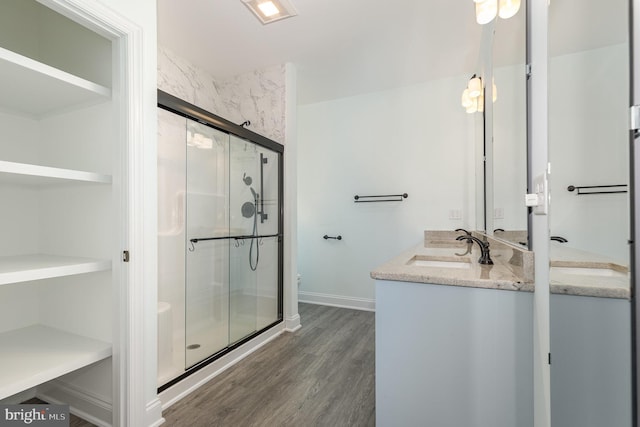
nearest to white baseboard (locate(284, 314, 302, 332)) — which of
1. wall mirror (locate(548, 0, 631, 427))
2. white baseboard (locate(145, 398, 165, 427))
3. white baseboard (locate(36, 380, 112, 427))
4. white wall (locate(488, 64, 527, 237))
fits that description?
Result: white baseboard (locate(145, 398, 165, 427))

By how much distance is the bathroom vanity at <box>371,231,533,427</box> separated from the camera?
116 cm

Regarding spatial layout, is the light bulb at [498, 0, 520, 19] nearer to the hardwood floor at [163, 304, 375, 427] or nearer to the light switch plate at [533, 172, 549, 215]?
the light switch plate at [533, 172, 549, 215]

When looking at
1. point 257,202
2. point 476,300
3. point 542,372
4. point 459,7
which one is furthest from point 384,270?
point 459,7

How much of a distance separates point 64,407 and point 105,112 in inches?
62.3

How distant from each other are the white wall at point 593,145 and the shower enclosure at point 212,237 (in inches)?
74.6

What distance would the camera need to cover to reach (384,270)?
1408 mm

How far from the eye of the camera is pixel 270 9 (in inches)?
84.5

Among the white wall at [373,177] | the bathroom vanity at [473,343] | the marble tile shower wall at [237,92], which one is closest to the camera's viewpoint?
the bathroom vanity at [473,343]

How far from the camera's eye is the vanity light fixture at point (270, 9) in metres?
2.07

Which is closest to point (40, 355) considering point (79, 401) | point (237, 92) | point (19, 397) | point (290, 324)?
point (79, 401)

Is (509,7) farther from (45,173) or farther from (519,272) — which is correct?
(45,173)

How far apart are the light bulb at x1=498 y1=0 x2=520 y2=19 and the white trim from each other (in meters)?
2.68

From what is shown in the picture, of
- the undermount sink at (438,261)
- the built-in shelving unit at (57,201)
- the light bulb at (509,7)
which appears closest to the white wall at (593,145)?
the light bulb at (509,7)

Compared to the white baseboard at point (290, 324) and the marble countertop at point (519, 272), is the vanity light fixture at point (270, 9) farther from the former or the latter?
the white baseboard at point (290, 324)
